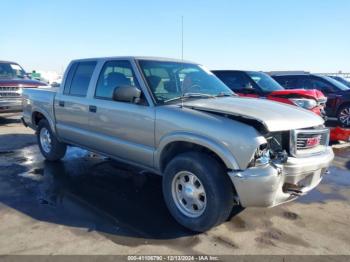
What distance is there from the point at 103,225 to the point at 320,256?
7.44 feet

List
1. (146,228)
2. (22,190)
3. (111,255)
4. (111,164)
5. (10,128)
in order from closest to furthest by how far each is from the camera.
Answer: (111,255)
(146,228)
(22,190)
(111,164)
(10,128)

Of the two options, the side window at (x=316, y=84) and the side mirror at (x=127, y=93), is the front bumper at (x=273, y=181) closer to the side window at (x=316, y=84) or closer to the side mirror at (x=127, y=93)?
the side mirror at (x=127, y=93)

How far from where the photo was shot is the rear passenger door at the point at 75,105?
5.54 m

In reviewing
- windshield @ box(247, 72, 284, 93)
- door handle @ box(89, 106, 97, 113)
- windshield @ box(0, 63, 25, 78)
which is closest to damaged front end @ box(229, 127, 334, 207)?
door handle @ box(89, 106, 97, 113)

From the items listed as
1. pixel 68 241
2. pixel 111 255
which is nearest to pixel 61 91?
pixel 68 241

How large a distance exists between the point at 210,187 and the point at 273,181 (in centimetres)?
62

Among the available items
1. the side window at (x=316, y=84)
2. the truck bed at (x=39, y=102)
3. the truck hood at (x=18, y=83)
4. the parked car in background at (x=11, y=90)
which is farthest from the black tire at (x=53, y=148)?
the side window at (x=316, y=84)

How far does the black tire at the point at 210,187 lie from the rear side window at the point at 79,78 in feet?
7.83

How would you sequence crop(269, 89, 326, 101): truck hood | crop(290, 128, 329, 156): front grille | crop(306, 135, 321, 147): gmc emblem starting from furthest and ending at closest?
crop(269, 89, 326, 101): truck hood → crop(306, 135, 321, 147): gmc emblem → crop(290, 128, 329, 156): front grille

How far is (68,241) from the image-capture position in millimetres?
3654

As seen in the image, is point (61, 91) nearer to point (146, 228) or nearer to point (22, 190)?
point (22, 190)

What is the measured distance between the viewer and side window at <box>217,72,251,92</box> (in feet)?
31.7

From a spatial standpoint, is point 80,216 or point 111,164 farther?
point 111,164

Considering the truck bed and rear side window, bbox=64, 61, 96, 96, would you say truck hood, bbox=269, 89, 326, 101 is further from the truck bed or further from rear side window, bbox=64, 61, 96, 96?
the truck bed
